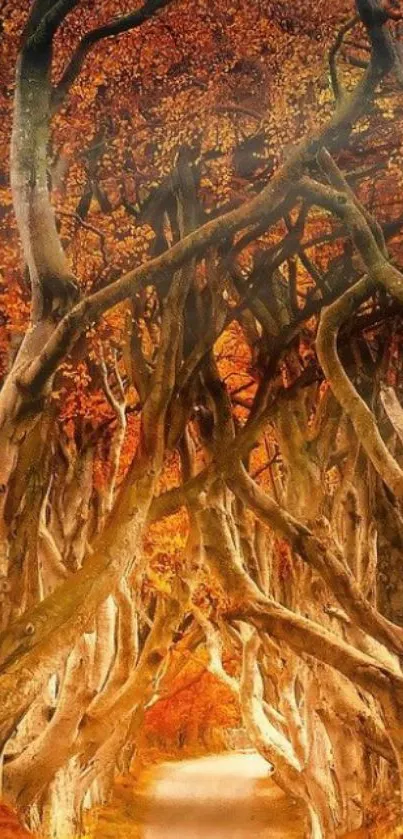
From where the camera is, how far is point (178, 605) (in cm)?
1344

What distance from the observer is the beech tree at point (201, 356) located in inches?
324

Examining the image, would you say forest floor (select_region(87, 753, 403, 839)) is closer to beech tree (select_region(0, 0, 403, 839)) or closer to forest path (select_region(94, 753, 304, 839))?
forest path (select_region(94, 753, 304, 839))

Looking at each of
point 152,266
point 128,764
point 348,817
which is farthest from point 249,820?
point 152,266

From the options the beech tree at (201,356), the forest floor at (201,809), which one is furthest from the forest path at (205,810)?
the beech tree at (201,356)

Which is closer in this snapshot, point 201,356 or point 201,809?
point 201,356

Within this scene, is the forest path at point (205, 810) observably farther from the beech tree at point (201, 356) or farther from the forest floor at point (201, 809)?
the beech tree at point (201, 356)

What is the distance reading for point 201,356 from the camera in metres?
10.7

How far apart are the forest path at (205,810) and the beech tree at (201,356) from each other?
147 inches

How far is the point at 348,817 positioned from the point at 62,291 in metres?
7.73

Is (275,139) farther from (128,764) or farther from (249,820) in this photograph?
(128,764)

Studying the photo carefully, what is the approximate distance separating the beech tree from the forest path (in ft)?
12.2

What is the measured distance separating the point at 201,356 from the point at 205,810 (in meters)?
12.6

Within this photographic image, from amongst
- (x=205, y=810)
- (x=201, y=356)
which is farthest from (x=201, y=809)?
(x=201, y=356)

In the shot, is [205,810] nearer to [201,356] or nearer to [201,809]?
[201,809]
